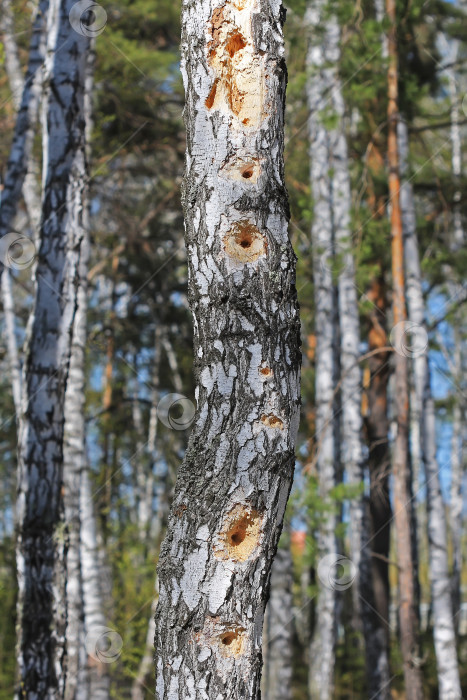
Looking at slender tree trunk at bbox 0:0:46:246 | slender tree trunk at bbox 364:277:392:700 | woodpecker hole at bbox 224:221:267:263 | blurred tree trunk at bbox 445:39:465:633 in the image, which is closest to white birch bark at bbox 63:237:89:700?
slender tree trunk at bbox 0:0:46:246

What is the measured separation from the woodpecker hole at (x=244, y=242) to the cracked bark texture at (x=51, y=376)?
92.4 inches

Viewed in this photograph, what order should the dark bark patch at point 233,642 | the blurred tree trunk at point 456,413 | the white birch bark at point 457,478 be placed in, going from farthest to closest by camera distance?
the white birch bark at point 457,478
the blurred tree trunk at point 456,413
the dark bark patch at point 233,642

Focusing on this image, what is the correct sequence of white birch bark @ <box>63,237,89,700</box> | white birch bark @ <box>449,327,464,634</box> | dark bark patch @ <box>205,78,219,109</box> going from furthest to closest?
white birch bark @ <box>449,327,464,634</box> < white birch bark @ <box>63,237,89,700</box> < dark bark patch @ <box>205,78,219,109</box>

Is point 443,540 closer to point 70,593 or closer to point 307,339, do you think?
point 70,593

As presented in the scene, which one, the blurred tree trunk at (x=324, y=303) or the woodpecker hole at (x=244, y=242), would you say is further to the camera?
the blurred tree trunk at (x=324, y=303)

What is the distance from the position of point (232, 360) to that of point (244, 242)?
40 cm

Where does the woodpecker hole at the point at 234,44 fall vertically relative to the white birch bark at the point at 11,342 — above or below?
below

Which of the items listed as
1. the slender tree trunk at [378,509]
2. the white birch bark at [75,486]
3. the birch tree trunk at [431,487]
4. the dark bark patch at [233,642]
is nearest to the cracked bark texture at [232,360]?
the dark bark patch at [233,642]

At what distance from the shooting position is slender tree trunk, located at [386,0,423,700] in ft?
25.0

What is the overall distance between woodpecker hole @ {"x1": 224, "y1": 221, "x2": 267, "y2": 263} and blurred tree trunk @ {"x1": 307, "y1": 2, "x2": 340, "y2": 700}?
6601 millimetres

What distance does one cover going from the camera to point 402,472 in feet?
26.4

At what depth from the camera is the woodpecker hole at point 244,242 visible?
8.32 feet

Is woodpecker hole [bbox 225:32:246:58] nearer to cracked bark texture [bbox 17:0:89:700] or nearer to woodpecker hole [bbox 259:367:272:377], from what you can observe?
woodpecker hole [bbox 259:367:272:377]

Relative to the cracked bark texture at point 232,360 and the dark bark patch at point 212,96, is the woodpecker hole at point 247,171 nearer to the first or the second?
the cracked bark texture at point 232,360
